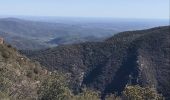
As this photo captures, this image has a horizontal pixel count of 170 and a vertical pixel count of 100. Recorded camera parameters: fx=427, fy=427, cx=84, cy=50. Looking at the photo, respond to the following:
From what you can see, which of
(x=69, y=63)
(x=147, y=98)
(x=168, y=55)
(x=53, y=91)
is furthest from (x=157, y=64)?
(x=53, y=91)

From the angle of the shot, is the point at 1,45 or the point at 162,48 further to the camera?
the point at 162,48

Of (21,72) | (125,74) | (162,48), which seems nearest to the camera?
(21,72)

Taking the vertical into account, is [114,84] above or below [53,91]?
below

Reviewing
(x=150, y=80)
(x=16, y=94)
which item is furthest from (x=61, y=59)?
(x=16, y=94)

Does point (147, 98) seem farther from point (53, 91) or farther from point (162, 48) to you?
point (162, 48)

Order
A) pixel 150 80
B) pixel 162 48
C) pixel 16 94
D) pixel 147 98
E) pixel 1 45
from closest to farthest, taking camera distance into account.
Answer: pixel 16 94
pixel 147 98
pixel 1 45
pixel 150 80
pixel 162 48

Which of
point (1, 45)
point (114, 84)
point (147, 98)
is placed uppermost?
point (1, 45)
